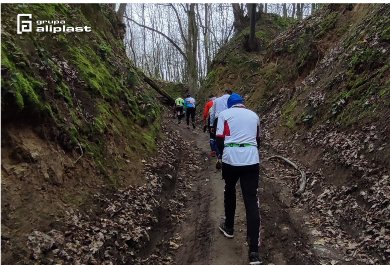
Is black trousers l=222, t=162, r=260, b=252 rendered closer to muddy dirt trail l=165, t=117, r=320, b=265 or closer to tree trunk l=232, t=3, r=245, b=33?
muddy dirt trail l=165, t=117, r=320, b=265

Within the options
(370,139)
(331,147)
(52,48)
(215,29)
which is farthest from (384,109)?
(215,29)

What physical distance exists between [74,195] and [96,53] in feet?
20.4

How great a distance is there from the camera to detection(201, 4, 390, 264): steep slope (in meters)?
6.68

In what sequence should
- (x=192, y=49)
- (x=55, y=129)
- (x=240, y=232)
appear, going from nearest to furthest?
(x=55, y=129) → (x=240, y=232) → (x=192, y=49)

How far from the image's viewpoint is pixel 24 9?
27.5 feet

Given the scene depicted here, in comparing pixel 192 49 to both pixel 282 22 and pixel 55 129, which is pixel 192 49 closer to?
pixel 282 22

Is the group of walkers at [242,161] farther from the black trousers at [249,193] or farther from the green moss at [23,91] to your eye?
the green moss at [23,91]

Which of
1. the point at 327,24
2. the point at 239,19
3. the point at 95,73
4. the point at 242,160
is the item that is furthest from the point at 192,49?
the point at 242,160

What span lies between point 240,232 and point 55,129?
3.63 m

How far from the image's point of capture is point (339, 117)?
10.2 m

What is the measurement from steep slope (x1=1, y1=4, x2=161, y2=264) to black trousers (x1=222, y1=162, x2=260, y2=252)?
220cm

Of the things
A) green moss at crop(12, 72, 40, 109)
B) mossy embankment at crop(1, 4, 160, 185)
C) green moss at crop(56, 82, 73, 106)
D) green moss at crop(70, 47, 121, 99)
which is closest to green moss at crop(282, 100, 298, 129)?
mossy embankment at crop(1, 4, 160, 185)

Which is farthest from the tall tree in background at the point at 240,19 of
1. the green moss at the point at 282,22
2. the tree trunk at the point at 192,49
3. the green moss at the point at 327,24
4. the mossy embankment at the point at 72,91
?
the mossy embankment at the point at 72,91

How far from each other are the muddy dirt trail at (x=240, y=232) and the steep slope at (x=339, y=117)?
0.49 m
